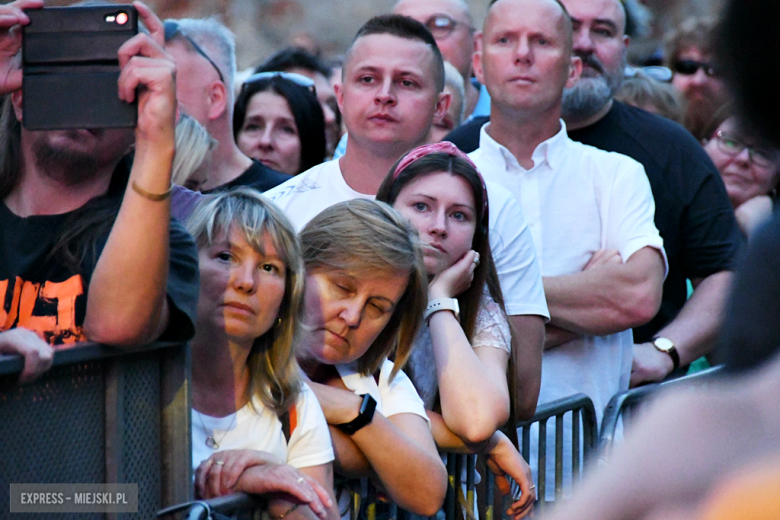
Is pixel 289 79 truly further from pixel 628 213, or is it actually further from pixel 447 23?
pixel 628 213

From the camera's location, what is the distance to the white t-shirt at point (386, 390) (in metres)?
2.83

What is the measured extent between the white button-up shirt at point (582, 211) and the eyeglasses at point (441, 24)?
2.06m

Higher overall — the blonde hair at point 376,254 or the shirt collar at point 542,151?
the shirt collar at point 542,151

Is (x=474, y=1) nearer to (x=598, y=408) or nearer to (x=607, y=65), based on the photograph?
(x=607, y=65)

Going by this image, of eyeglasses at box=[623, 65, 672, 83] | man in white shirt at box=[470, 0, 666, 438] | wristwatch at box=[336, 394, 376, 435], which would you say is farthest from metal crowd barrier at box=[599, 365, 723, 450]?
eyeglasses at box=[623, 65, 672, 83]

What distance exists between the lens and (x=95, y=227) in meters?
2.20

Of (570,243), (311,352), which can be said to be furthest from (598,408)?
(311,352)

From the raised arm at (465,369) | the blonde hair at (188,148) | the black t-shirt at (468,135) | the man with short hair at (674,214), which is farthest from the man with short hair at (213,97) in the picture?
the man with short hair at (674,214)

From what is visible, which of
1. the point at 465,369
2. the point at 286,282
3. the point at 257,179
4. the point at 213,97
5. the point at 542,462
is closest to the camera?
the point at 286,282

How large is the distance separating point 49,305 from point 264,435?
606mm

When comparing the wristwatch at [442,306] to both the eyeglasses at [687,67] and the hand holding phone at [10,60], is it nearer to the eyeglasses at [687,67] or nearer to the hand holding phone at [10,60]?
the hand holding phone at [10,60]

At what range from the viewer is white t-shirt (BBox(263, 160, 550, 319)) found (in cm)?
347

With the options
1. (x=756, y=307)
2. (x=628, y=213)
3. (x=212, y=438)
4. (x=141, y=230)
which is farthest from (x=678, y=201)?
(x=756, y=307)

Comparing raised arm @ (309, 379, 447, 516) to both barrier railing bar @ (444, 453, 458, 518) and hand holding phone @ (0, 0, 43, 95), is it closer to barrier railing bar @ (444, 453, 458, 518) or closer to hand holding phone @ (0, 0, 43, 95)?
barrier railing bar @ (444, 453, 458, 518)
